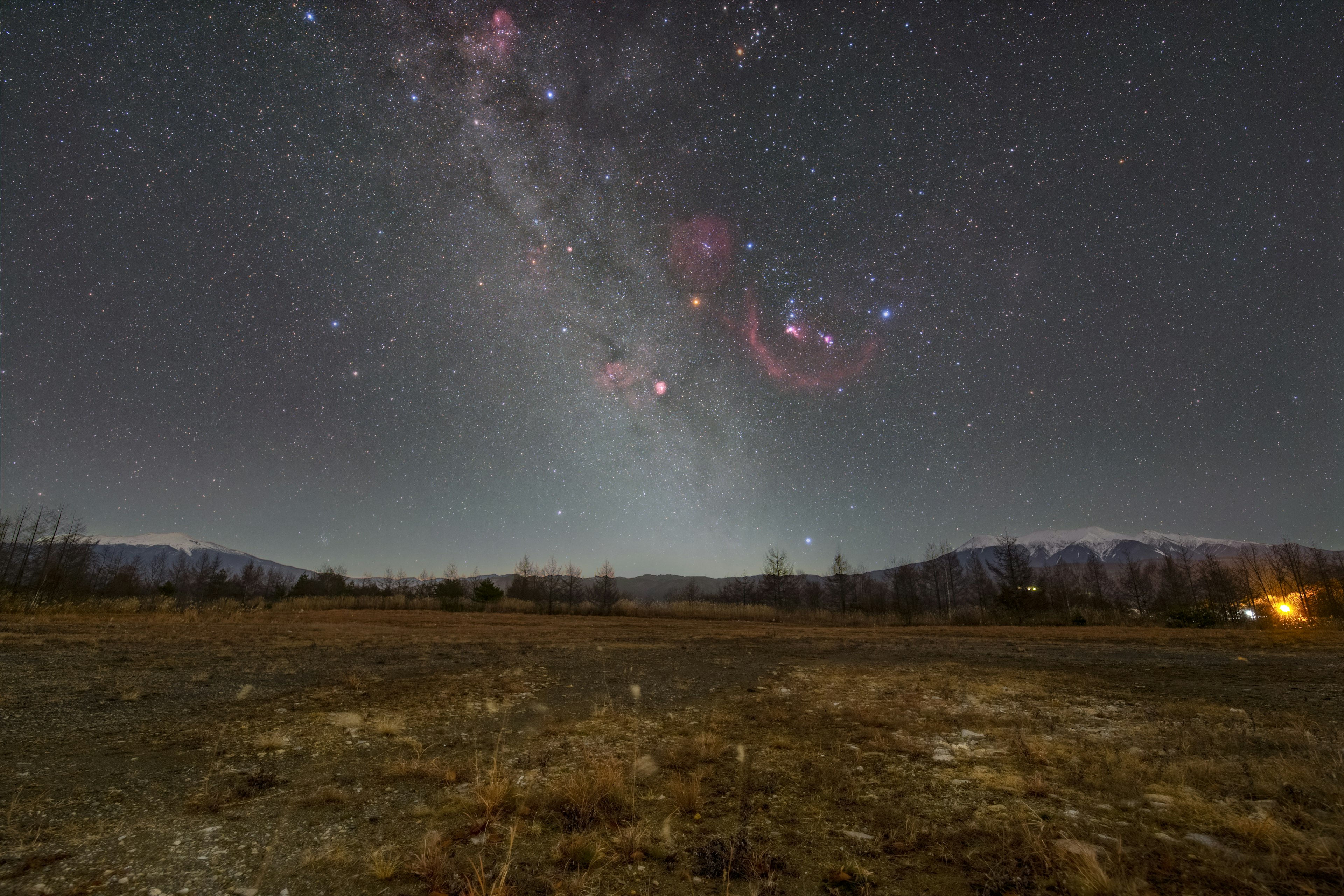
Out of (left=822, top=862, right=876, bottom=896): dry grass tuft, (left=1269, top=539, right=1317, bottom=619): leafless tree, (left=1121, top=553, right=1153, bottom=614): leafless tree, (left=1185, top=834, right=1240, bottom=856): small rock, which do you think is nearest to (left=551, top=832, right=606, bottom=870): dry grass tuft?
(left=822, top=862, right=876, bottom=896): dry grass tuft

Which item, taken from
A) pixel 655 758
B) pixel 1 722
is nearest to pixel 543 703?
pixel 655 758

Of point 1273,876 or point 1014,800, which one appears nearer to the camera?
point 1273,876

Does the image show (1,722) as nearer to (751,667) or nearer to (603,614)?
(751,667)

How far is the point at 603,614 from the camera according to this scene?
47.5 metres

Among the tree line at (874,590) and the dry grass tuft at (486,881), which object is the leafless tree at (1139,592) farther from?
the dry grass tuft at (486,881)

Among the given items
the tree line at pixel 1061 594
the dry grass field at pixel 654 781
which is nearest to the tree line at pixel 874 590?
the tree line at pixel 1061 594

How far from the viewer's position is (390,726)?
738 centimetres

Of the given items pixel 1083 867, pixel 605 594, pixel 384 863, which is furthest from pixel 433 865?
pixel 605 594

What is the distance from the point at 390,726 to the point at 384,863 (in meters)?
4.50

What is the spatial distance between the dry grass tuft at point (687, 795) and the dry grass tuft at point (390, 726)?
14.3 ft

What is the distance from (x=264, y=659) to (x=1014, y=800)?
1526cm

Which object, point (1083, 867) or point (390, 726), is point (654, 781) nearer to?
point (1083, 867)

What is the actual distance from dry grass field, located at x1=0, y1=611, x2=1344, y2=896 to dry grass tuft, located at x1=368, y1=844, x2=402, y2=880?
0.02 meters

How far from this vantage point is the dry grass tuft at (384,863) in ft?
11.5
